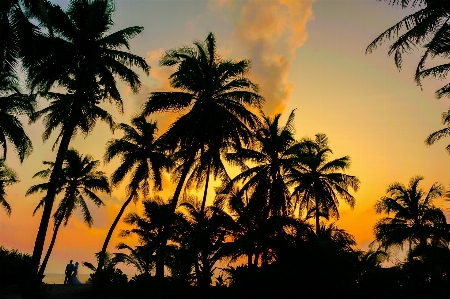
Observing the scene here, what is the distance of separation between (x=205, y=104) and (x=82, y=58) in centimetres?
666

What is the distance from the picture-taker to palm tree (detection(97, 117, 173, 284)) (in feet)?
96.2

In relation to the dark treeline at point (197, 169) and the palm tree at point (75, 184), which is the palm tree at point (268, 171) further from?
the palm tree at point (75, 184)

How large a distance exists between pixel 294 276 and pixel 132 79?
12.9 m

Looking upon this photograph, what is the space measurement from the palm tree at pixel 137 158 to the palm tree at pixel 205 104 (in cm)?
779

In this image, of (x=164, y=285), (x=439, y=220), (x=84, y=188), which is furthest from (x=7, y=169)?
(x=439, y=220)

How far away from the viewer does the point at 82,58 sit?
63.2ft

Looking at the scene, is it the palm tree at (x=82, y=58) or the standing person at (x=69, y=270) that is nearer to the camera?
the palm tree at (x=82, y=58)

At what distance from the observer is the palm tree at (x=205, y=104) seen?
20.6m

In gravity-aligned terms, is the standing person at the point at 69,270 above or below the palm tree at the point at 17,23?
below

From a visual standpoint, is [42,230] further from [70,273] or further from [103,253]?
[70,273]

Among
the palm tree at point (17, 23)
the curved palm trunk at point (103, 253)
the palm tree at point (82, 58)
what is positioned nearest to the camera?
the palm tree at point (17, 23)

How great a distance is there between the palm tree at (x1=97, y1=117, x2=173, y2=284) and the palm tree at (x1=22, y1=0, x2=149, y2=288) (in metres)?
9.44

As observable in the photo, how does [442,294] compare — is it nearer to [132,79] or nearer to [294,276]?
[294,276]

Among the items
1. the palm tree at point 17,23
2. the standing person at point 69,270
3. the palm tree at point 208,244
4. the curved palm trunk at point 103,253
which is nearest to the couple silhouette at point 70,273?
the standing person at point 69,270
